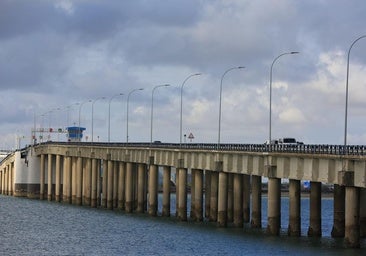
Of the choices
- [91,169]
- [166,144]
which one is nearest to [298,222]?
[166,144]

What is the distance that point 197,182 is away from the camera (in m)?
104

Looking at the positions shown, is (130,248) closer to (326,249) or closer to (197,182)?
(326,249)

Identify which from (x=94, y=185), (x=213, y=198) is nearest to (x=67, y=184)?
(x=94, y=185)

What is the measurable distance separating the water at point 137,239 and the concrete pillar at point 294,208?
1022 millimetres

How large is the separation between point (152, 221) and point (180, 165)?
288 inches

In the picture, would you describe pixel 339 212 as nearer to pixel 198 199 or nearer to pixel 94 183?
pixel 198 199

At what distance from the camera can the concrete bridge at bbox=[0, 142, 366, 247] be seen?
246ft

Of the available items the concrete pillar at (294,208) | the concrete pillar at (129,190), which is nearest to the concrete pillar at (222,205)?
the concrete pillar at (294,208)

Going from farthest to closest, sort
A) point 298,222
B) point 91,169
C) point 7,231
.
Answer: point 91,169 → point 7,231 → point 298,222

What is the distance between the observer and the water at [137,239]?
73.9 meters

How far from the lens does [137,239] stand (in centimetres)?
8475

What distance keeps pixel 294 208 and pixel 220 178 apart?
16.4m

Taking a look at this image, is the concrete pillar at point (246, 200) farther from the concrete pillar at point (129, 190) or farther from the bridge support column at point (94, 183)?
the bridge support column at point (94, 183)

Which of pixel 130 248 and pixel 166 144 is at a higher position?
pixel 166 144
